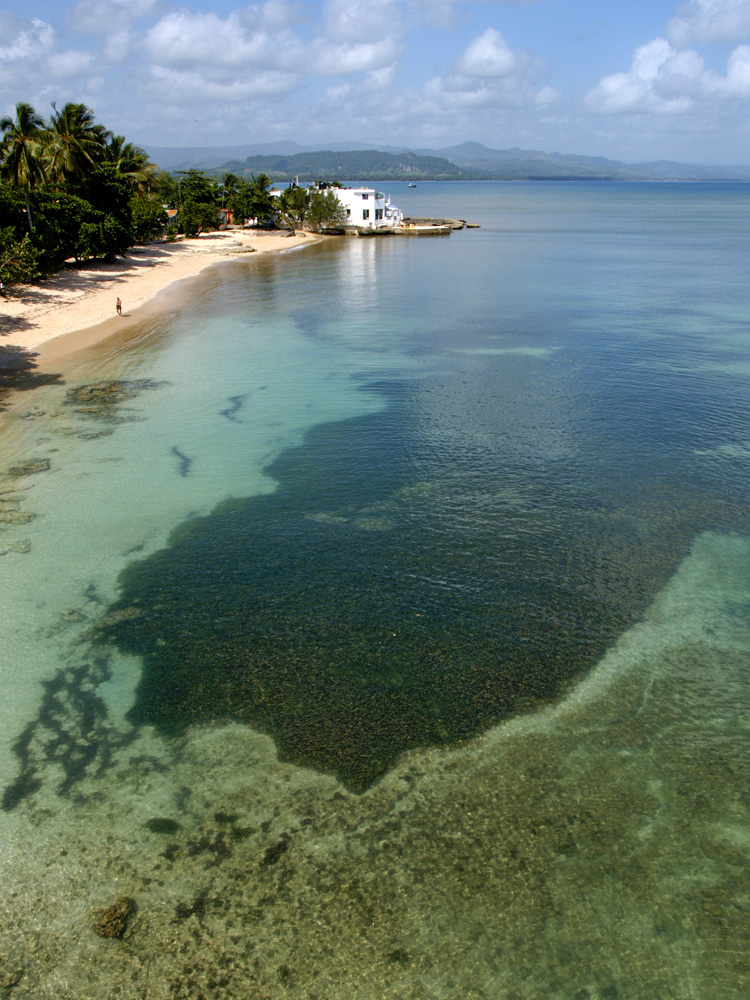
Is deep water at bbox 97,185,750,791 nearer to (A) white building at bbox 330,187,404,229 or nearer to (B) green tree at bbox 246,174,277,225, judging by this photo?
(B) green tree at bbox 246,174,277,225

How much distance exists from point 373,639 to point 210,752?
4567 mm

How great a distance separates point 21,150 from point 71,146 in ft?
18.9

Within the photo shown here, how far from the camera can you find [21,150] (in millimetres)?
58250

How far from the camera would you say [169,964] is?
31.2 ft

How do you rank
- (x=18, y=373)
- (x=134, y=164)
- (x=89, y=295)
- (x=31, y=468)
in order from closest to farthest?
(x=31, y=468) → (x=18, y=373) → (x=89, y=295) → (x=134, y=164)

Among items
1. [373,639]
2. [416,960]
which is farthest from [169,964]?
[373,639]

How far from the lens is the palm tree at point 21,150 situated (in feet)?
190

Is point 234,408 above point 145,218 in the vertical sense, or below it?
below

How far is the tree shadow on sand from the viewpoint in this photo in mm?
33844

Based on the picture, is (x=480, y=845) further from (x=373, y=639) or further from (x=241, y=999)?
(x=373, y=639)

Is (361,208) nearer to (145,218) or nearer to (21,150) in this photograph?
(145,218)

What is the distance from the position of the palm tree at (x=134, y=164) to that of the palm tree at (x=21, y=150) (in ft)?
61.6

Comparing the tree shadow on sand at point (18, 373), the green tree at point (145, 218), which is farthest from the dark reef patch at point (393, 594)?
the green tree at point (145, 218)

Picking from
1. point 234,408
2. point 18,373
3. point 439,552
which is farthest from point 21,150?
point 439,552
